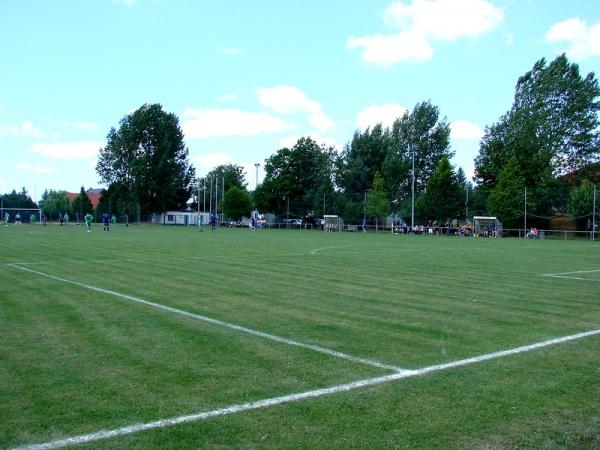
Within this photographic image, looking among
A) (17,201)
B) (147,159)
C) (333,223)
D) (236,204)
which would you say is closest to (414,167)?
(333,223)

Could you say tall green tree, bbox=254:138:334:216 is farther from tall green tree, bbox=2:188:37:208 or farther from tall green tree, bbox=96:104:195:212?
tall green tree, bbox=2:188:37:208

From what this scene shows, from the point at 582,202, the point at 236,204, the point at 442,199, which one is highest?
the point at 442,199

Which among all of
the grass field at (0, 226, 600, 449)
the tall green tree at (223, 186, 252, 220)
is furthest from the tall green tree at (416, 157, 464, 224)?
the grass field at (0, 226, 600, 449)

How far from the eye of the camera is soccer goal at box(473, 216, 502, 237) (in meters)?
54.7

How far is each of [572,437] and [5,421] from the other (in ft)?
14.0

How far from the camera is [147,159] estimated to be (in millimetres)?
85812

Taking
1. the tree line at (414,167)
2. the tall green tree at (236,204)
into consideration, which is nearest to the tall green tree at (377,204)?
the tree line at (414,167)

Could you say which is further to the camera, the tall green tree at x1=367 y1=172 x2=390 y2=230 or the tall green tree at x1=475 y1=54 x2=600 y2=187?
the tall green tree at x1=367 y1=172 x2=390 y2=230

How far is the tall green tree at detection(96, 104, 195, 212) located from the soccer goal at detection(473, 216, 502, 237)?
50.4m

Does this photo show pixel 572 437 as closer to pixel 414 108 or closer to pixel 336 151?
pixel 414 108

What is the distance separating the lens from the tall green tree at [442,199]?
63281mm

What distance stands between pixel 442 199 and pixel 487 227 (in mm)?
8406

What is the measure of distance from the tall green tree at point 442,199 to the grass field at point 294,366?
172 feet

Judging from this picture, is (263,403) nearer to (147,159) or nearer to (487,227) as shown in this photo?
(487,227)
